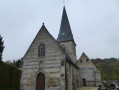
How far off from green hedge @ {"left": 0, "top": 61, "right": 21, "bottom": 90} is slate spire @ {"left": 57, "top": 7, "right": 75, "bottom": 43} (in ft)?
50.4

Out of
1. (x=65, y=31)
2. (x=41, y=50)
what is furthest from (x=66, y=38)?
(x=41, y=50)

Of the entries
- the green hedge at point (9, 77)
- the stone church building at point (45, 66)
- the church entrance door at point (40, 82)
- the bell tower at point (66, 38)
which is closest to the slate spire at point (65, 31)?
the bell tower at point (66, 38)

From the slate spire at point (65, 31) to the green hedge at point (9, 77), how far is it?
15364 mm

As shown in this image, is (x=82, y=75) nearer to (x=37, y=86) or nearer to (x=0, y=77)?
(x=37, y=86)

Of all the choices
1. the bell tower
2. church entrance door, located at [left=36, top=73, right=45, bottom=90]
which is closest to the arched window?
church entrance door, located at [left=36, top=73, right=45, bottom=90]

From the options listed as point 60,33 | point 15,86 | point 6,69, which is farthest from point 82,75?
point 6,69

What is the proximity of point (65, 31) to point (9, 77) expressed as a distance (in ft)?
64.0

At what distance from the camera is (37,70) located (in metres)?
19.1

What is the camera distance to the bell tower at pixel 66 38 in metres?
31.3

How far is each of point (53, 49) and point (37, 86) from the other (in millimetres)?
5830

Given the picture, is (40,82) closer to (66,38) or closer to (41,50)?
(41,50)

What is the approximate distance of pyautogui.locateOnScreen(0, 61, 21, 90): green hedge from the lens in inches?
654

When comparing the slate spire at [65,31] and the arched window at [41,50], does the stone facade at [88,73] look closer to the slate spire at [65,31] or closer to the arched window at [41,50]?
the slate spire at [65,31]

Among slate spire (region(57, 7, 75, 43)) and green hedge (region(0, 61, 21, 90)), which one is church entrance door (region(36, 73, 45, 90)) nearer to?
green hedge (region(0, 61, 21, 90))
